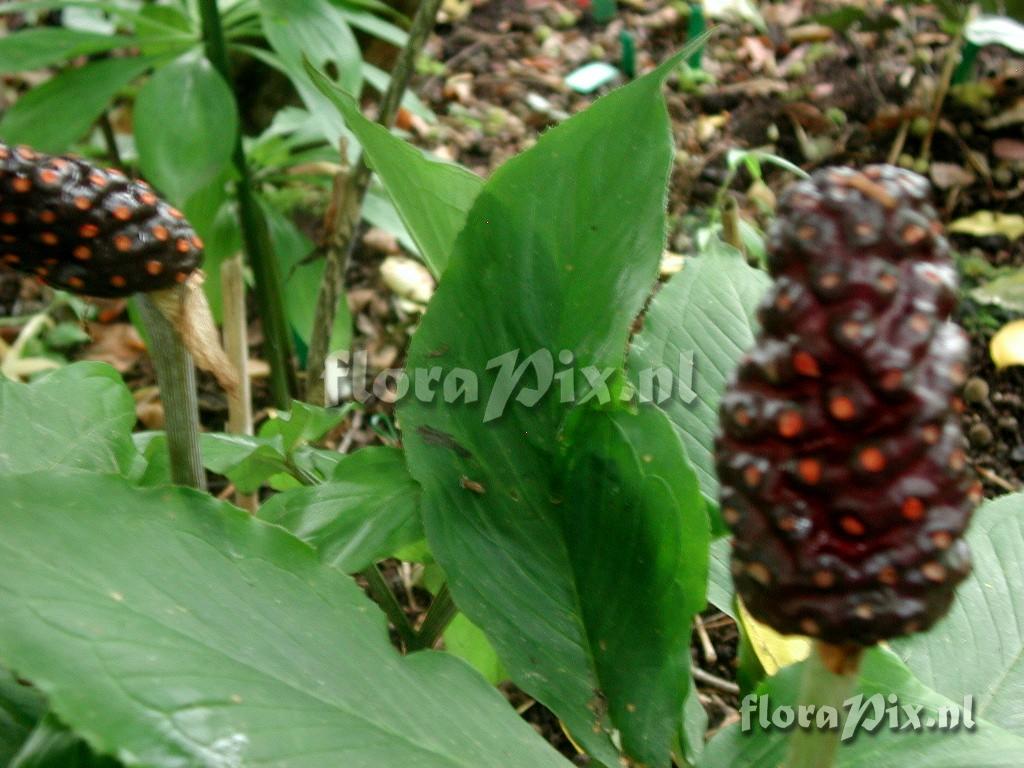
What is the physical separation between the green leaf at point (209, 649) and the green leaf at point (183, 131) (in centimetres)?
70

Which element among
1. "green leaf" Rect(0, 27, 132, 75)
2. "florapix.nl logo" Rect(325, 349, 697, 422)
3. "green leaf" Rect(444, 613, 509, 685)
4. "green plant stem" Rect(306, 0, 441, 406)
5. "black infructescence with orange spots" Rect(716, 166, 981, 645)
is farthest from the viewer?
"green leaf" Rect(0, 27, 132, 75)

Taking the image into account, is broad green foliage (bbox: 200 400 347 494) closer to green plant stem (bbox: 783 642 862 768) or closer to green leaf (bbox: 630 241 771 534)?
green leaf (bbox: 630 241 771 534)

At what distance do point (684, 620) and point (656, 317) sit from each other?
1.08ft

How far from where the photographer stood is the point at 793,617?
0.53 m

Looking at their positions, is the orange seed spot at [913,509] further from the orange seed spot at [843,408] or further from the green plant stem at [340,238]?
the green plant stem at [340,238]

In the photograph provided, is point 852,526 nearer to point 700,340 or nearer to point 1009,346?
point 700,340

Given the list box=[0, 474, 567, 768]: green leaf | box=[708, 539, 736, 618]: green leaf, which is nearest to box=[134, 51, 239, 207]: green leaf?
box=[0, 474, 567, 768]: green leaf

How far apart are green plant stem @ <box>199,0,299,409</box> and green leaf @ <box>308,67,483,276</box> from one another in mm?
590

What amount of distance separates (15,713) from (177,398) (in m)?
0.30

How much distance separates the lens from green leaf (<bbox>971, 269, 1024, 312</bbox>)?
1.74 m

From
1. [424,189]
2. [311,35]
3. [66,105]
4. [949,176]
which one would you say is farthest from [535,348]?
[949,176]

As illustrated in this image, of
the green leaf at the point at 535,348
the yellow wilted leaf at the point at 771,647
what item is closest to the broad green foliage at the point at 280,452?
the green leaf at the point at 535,348

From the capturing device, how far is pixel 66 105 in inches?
56.8

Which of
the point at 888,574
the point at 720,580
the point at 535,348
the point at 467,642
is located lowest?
the point at 467,642
